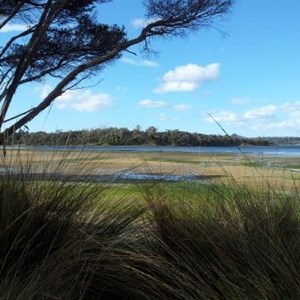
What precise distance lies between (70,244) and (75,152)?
105cm

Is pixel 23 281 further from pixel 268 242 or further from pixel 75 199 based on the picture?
pixel 268 242

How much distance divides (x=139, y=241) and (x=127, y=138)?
2025mm

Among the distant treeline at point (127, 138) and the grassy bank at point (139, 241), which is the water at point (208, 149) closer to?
the distant treeline at point (127, 138)

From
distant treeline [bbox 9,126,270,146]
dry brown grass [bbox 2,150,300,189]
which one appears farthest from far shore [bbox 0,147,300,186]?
distant treeline [bbox 9,126,270,146]

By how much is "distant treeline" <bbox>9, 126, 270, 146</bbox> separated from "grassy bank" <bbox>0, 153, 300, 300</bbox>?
503mm

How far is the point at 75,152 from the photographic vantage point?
436 centimetres

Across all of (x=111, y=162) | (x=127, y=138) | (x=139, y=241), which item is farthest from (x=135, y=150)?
(x=139, y=241)

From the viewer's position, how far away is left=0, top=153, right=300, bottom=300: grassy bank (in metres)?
3.05

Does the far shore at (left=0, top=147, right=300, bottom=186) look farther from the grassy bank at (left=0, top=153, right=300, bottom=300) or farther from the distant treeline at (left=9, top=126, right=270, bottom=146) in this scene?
the distant treeline at (left=9, top=126, right=270, bottom=146)

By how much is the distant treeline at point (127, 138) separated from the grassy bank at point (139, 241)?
50 centimetres

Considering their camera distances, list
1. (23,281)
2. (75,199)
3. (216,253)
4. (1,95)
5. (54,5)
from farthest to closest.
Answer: (54,5) → (1,95) → (75,199) → (216,253) → (23,281)

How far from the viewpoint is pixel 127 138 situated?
18.5 feet

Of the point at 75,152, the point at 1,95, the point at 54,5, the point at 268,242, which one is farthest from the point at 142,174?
the point at 54,5

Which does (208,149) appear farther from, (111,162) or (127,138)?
(111,162)
